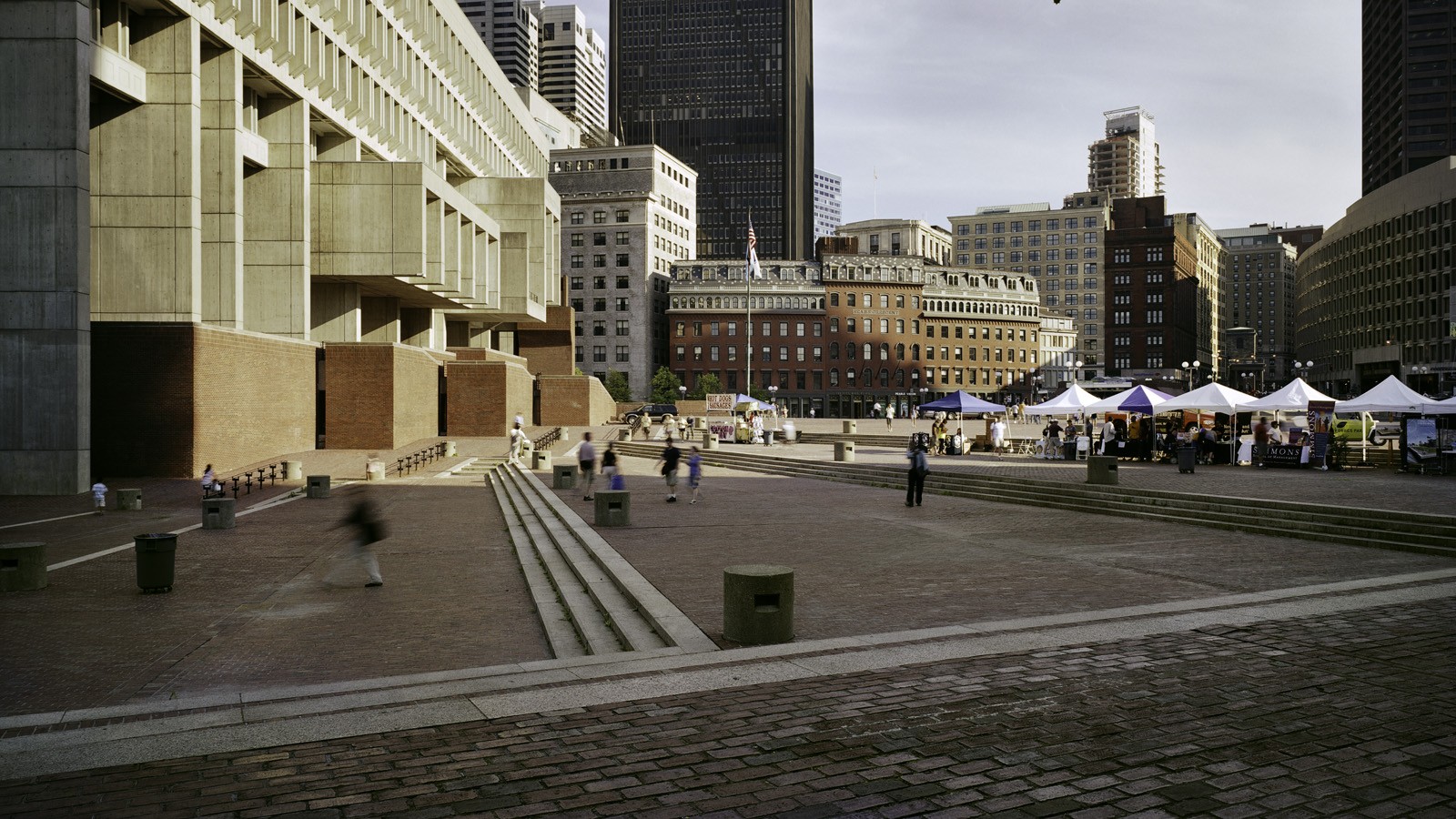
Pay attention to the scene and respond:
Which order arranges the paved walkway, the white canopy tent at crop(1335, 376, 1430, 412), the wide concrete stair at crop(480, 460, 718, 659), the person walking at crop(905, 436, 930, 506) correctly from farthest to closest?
the white canopy tent at crop(1335, 376, 1430, 412)
the person walking at crop(905, 436, 930, 506)
the wide concrete stair at crop(480, 460, 718, 659)
the paved walkway

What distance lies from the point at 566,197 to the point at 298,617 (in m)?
119

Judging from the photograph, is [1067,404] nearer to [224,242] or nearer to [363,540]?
[224,242]

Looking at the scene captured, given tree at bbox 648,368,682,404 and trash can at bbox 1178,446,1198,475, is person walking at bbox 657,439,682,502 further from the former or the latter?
tree at bbox 648,368,682,404

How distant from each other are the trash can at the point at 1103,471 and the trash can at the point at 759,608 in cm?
1795

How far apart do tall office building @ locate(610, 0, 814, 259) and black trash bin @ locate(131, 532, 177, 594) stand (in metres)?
162

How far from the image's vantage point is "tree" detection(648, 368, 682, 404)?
357 ft

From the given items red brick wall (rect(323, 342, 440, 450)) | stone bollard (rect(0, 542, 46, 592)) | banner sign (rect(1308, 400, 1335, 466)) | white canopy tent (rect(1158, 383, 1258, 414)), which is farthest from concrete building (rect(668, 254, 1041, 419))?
stone bollard (rect(0, 542, 46, 592))

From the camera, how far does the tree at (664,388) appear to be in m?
109

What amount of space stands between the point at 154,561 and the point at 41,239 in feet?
64.5

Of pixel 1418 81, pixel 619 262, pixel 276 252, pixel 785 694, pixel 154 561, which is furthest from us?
pixel 1418 81

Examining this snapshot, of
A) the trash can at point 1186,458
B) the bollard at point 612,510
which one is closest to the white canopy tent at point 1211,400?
the trash can at point 1186,458

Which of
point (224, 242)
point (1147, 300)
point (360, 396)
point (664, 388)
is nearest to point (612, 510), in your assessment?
point (224, 242)

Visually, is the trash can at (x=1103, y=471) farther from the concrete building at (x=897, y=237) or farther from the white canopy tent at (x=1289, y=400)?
the concrete building at (x=897, y=237)

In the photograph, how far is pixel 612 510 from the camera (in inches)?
814
